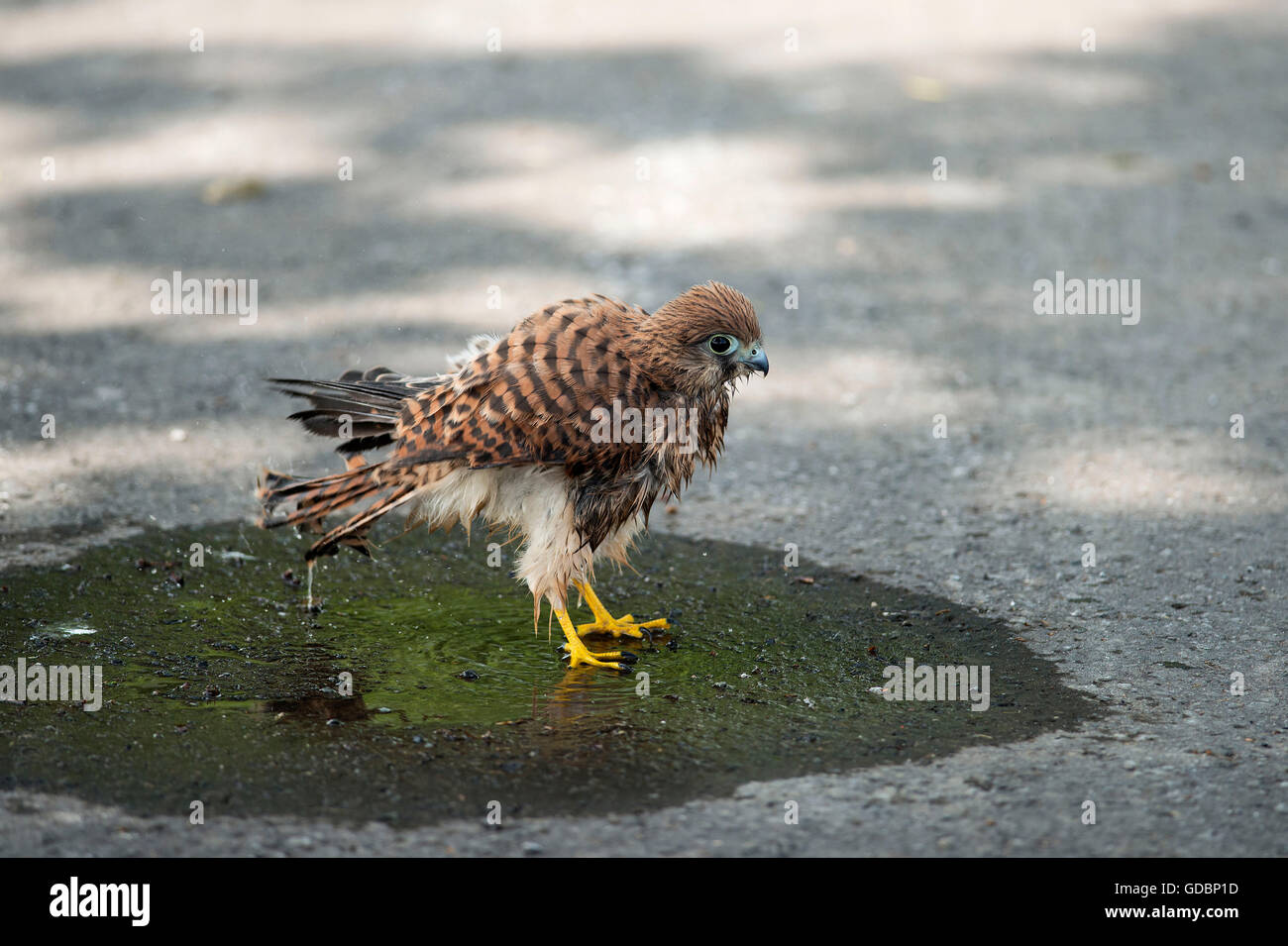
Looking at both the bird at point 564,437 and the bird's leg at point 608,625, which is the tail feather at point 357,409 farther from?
the bird's leg at point 608,625

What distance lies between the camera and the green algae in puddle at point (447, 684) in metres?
4.25

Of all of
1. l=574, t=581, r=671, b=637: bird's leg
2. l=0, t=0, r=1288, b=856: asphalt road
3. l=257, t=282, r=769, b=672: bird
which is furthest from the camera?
l=574, t=581, r=671, b=637: bird's leg

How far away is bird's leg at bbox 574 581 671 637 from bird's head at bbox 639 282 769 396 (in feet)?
3.04

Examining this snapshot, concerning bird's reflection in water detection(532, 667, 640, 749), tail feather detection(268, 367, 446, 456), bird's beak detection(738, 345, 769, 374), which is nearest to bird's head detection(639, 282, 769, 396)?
bird's beak detection(738, 345, 769, 374)

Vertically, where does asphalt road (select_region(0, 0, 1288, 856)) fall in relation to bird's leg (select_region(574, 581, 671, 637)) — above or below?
above

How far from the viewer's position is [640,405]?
5051 millimetres

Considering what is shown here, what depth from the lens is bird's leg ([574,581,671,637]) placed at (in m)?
5.37

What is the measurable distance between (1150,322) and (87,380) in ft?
20.7

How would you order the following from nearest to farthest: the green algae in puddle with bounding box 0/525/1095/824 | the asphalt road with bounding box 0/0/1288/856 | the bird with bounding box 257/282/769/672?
1. the green algae in puddle with bounding box 0/525/1095/824
2. the asphalt road with bounding box 0/0/1288/856
3. the bird with bounding box 257/282/769/672

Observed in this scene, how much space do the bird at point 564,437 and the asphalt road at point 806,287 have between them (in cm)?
118

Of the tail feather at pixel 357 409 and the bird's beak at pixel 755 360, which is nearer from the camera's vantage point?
the bird's beak at pixel 755 360

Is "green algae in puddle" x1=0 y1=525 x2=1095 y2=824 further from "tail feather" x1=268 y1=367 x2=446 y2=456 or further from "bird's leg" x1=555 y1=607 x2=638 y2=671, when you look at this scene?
"tail feather" x1=268 y1=367 x2=446 y2=456

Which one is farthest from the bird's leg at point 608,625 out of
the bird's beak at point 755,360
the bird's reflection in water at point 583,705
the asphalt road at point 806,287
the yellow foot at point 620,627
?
the bird's beak at point 755,360

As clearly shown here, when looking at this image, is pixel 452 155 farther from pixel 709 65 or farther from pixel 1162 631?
pixel 1162 631
